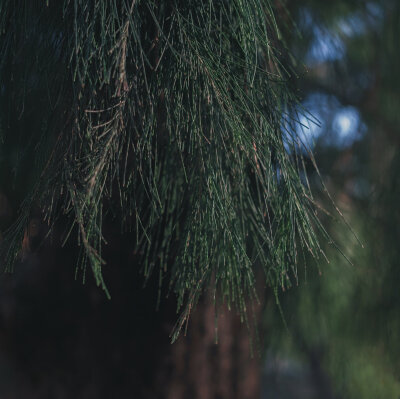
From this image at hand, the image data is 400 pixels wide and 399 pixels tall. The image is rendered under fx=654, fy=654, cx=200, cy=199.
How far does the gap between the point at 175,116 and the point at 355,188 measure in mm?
1047

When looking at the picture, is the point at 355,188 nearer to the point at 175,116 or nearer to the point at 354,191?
the point at 354,191

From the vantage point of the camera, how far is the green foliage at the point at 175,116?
977mm

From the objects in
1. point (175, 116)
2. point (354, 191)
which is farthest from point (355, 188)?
point (175, 116)

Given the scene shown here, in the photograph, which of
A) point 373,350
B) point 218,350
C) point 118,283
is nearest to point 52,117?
point 118,283

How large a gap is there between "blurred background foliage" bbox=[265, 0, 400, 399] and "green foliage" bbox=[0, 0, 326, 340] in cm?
74

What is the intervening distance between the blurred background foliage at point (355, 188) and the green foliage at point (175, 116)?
738 millimetres

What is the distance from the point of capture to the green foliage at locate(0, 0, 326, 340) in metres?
0.98

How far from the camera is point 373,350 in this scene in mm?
1914

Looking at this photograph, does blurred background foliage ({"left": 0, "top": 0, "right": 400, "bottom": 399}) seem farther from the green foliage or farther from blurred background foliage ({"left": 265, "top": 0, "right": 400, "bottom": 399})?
the green foliage

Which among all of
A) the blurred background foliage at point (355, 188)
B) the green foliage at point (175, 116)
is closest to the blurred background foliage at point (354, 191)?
the blurred background foliage at point (355, 188)

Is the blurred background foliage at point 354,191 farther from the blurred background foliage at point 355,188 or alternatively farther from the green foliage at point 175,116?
the green foliage at point 175,116

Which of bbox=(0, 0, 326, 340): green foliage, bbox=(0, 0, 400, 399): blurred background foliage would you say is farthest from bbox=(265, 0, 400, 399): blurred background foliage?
bbox=(0, 0, 326, 340): green foliage

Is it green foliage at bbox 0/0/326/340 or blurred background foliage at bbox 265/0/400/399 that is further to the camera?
blurred background foliage at bbox 265/0/400/399

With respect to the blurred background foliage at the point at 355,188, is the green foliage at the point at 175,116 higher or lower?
higher
